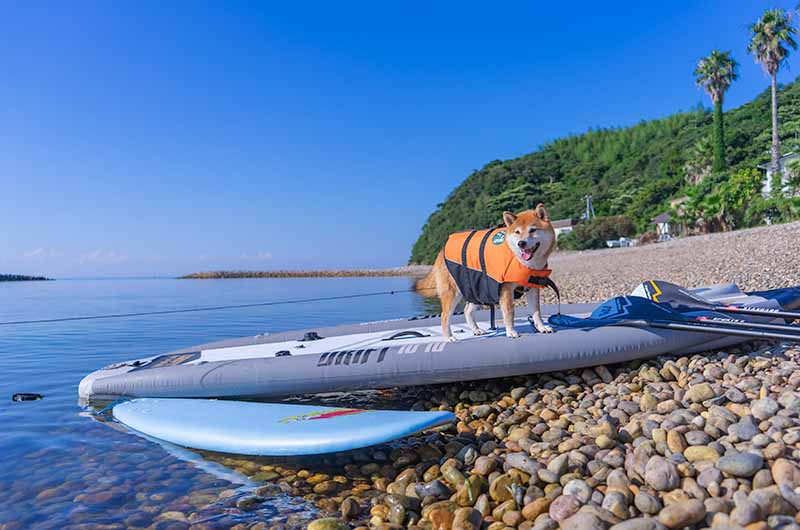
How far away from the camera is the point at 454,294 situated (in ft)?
15.0

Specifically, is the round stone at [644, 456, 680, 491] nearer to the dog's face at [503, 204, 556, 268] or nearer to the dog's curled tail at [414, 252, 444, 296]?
the dog's face at [503, 204, 556, 268]

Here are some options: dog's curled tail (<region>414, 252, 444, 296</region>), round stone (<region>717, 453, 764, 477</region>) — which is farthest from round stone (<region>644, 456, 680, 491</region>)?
dog's curled tail (<region>414, 252, 444, 296</region>)

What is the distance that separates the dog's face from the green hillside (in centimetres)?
3167

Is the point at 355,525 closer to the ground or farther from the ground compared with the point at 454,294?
closer to the ground

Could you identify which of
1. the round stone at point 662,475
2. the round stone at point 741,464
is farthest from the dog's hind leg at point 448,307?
the round stone at point 741,464

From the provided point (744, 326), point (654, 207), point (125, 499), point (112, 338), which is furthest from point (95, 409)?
point (654, 207)

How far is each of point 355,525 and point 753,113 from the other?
181 ft

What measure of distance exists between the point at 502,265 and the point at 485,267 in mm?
167

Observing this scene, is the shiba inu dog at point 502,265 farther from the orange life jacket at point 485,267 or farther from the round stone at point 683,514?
the round stone at point 683,514

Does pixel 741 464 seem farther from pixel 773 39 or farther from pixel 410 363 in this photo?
pixel 773 39

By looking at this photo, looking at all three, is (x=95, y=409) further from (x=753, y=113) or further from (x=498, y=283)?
(x=753, y=113)

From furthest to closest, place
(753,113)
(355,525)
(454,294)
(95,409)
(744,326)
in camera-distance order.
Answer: (753,113)
(95,409)
(454,294)
(744,326)
(355,525)

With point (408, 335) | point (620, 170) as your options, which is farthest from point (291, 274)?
point (408, 335)

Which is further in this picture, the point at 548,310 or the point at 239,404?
the point at 548,310
